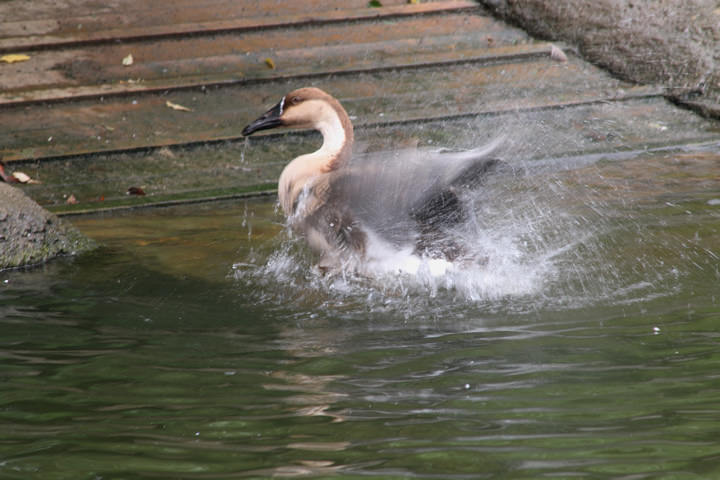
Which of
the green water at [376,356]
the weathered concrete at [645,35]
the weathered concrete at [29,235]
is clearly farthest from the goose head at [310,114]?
the weathered concrete at [645,35]

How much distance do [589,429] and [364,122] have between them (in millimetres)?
5437

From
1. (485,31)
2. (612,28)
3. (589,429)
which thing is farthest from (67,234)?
(612,28)

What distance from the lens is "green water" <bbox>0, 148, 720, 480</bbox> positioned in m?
2.57

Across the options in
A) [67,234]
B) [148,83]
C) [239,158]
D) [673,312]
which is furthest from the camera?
[148,83]

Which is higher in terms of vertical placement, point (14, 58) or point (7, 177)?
point (14, 58)

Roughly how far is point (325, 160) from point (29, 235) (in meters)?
1.89

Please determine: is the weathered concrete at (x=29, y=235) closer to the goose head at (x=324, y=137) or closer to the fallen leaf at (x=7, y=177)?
the fallen leaf at (x=7, y=177)

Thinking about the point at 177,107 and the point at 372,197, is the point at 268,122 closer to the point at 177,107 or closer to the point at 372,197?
the point at 372,197

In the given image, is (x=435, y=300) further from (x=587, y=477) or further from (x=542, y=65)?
(x=542, y=65)

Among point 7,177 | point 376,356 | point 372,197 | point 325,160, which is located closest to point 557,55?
point 325,160

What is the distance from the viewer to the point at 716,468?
7.64 feet

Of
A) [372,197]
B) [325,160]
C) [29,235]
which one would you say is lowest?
[29,235]

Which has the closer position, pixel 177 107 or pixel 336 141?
pixel 336 141

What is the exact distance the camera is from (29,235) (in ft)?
18.2
